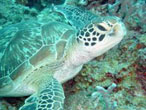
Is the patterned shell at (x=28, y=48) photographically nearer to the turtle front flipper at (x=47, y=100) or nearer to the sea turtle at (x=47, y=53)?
the sea turtle at (x=47, y=53)

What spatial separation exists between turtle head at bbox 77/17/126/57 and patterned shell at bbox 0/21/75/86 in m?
0.35

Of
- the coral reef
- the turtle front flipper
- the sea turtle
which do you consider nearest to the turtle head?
the sea turtle

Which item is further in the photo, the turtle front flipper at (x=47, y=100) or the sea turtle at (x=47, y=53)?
the sea turtle at (x=47, y=53)

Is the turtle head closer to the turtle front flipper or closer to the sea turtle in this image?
the sea turtle

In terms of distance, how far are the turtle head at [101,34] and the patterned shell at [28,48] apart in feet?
1.15

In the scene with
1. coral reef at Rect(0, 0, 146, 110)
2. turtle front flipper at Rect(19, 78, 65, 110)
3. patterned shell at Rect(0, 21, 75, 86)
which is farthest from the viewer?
patterned shell at Rect(0, 21, 75, 86)

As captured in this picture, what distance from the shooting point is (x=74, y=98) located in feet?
7.01

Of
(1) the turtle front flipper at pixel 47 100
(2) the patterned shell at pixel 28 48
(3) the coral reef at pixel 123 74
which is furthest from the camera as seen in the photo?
(2) the patterned shell at pixel 28 48

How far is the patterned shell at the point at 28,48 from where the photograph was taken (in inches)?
84.8

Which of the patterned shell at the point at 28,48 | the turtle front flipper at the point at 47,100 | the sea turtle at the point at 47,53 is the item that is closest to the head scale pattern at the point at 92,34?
the sea turtle at the point at 47,53

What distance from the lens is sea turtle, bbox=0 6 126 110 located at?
6.46 ft

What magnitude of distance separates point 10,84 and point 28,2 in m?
4.17

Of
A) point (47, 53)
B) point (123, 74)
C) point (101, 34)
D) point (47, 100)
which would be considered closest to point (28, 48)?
point (47, 53)

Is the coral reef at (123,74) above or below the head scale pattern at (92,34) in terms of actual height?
below
